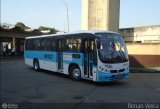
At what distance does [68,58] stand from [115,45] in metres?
3.44

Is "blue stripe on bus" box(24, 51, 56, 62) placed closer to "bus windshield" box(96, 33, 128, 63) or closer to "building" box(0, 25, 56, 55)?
"bus windshield" box(96, 33, 128, 63)

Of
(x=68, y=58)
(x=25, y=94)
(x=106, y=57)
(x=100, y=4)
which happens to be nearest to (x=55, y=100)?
(x=25, y=94)

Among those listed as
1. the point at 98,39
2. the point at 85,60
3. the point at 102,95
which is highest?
the point at 98,39

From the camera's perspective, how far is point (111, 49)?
14.6 m

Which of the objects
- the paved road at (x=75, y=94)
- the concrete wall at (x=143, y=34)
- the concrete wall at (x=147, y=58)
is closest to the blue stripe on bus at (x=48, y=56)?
the paved road at (x=75, y=94)

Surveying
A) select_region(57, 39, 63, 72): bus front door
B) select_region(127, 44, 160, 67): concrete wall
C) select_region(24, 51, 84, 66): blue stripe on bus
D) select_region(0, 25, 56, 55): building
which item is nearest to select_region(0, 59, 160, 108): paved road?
select_region(24, 51, 84, 66): blue stripe on bus

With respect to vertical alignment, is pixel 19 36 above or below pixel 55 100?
above

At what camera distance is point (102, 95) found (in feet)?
38.8

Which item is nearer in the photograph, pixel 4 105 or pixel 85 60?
pixel 4 105

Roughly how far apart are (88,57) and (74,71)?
72.1 inches

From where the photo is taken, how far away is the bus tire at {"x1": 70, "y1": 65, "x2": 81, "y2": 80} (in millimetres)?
16061

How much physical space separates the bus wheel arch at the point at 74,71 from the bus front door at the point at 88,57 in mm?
773

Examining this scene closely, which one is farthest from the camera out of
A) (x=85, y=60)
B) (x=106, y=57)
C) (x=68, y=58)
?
(x=68, y=58)

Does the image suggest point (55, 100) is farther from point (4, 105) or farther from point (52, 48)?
point (52, 48)
